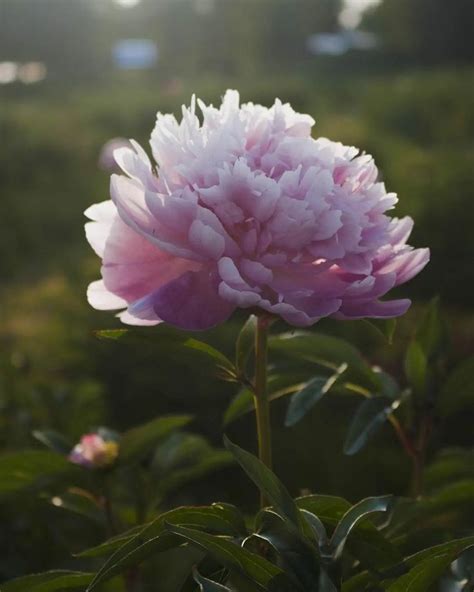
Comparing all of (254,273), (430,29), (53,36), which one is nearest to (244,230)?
(254,273)

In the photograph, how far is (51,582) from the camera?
617 millimetres

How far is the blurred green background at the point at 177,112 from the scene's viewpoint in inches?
60.6

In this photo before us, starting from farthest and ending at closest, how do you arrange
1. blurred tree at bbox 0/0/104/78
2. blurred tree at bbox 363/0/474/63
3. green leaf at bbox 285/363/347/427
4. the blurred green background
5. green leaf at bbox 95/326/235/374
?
blurred tree at bbox 0/0/104/78, blurred tree at bbox 363/0/474/63, the blurred green background, green leaf at bbox 285/363/347/427, green leaf at bbox 95/326/235/374

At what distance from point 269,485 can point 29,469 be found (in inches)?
12.2

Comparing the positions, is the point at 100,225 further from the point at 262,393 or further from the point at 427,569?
the point at 427,569

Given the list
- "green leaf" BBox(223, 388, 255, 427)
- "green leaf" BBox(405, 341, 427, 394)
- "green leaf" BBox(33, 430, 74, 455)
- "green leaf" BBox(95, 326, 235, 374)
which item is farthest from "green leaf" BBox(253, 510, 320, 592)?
"green leaf" BBox(33, 430, 74, 455)

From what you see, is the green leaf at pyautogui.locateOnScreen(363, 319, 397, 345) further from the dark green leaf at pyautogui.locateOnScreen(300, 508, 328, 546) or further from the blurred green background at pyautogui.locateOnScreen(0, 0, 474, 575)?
the blurred green background at pyautogui.locateOnScreen(0, 0, 474, 575)

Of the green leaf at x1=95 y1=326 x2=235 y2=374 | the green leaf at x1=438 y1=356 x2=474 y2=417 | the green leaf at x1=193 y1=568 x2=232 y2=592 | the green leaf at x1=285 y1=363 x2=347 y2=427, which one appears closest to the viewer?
the green leaf at x1=193 y1=568 x2=232 y2=592

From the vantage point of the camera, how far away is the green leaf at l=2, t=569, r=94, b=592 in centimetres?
62

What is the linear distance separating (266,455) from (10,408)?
36.2 inches

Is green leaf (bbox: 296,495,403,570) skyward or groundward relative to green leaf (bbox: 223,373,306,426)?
skyward

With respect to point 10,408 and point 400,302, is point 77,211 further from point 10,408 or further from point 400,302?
point 400,302

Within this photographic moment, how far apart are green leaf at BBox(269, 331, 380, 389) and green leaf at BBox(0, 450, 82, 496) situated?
0.21m

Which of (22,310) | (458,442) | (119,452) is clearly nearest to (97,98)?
(22,310)
